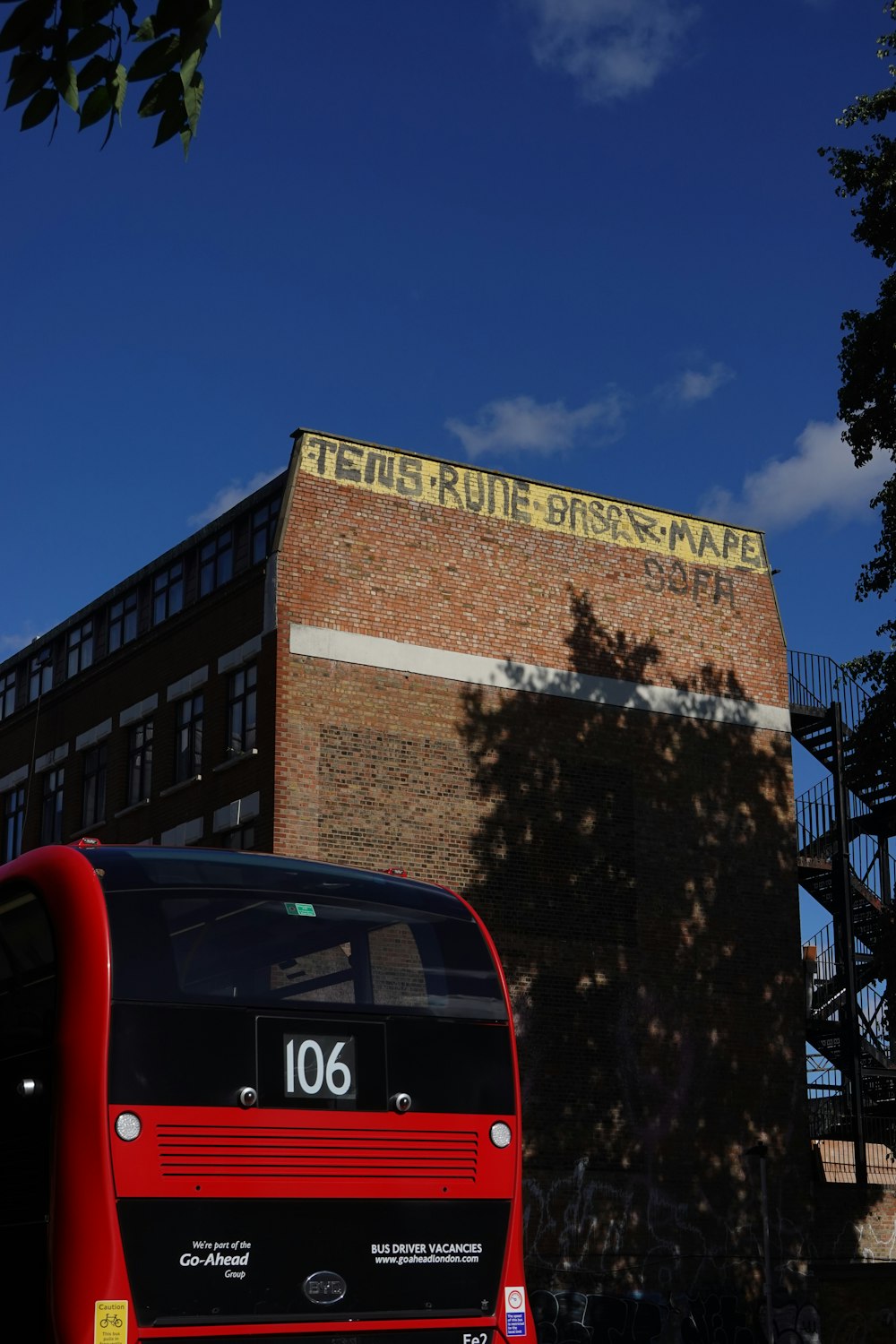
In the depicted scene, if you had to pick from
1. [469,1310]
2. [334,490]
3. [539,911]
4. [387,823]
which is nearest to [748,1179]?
[539,911]

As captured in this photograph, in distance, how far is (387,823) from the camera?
→ 27594mm

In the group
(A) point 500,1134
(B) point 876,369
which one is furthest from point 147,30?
(B) point 876,369

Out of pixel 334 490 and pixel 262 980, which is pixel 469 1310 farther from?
pixel 334 490

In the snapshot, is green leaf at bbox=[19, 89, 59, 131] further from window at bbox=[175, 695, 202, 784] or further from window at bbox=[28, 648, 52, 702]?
window at bbox=[28, 648, 52, 702]


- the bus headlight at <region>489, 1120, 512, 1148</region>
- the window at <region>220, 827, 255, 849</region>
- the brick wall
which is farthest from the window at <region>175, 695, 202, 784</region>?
the bus headlight at <region>489, 1120, 512, 1148</region>

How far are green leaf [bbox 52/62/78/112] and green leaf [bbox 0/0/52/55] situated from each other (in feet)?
0.44

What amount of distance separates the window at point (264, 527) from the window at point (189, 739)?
3.04 m

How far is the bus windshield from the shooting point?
31.3ft

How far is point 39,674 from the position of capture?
124 ft

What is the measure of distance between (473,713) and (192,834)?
5353 millimetres

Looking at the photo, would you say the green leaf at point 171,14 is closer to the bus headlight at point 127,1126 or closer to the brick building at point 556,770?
the bus headlight at point 127,1126

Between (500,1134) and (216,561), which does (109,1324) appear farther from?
(216,561)

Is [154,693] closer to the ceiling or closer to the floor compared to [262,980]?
closer to the ceiling

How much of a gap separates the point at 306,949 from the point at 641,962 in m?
19.9
